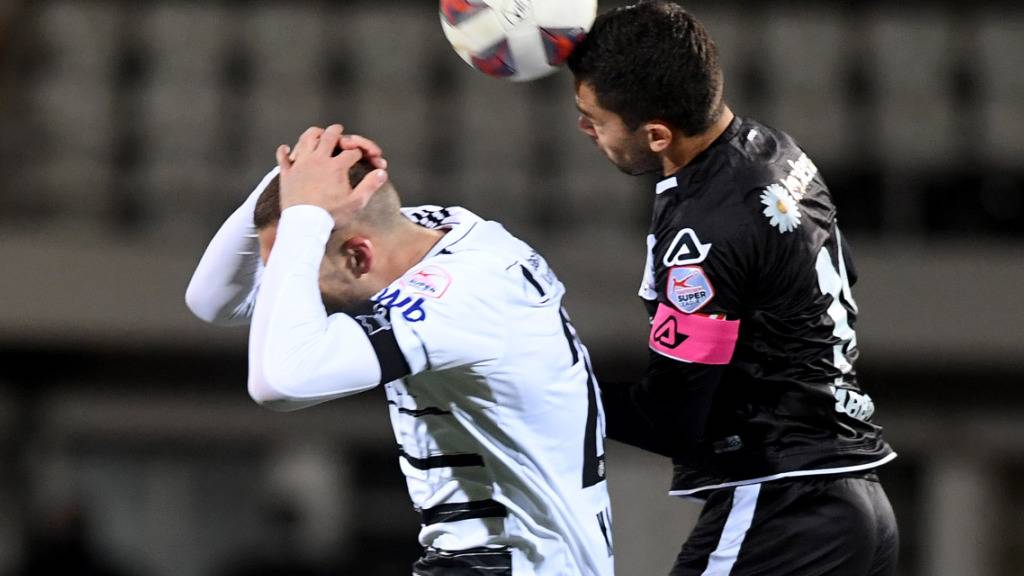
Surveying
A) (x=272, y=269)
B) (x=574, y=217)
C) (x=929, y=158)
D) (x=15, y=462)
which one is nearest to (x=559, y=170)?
(x=574, y=217)

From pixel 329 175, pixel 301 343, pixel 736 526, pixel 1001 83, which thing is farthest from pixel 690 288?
pixel 1001 83

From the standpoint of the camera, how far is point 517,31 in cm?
345

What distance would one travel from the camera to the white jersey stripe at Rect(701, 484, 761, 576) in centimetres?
342

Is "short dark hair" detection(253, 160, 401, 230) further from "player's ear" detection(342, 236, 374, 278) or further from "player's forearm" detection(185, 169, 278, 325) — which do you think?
"player's forearm" detection(185, 169, 278, 325)

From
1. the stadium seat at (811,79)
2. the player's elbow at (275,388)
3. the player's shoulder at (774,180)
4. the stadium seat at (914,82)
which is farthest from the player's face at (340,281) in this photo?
the stadium seat at (914,82)

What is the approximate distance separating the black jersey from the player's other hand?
2.33ft

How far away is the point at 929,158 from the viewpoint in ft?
30.5

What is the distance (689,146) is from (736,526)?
88 cm

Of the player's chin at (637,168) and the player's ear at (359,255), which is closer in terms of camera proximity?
the player's ear at (359,255)

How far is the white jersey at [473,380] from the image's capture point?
2777 millimetres

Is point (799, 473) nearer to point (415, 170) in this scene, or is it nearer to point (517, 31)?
point (517, 31)

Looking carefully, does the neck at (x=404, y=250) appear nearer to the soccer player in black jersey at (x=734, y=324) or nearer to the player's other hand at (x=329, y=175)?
the player's other hand at (x=329, y=175)

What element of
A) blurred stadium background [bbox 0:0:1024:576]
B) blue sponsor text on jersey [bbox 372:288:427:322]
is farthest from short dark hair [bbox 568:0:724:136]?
blurred stadium background [bbox 0:0:1024:576]

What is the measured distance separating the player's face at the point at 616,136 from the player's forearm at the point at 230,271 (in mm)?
791
